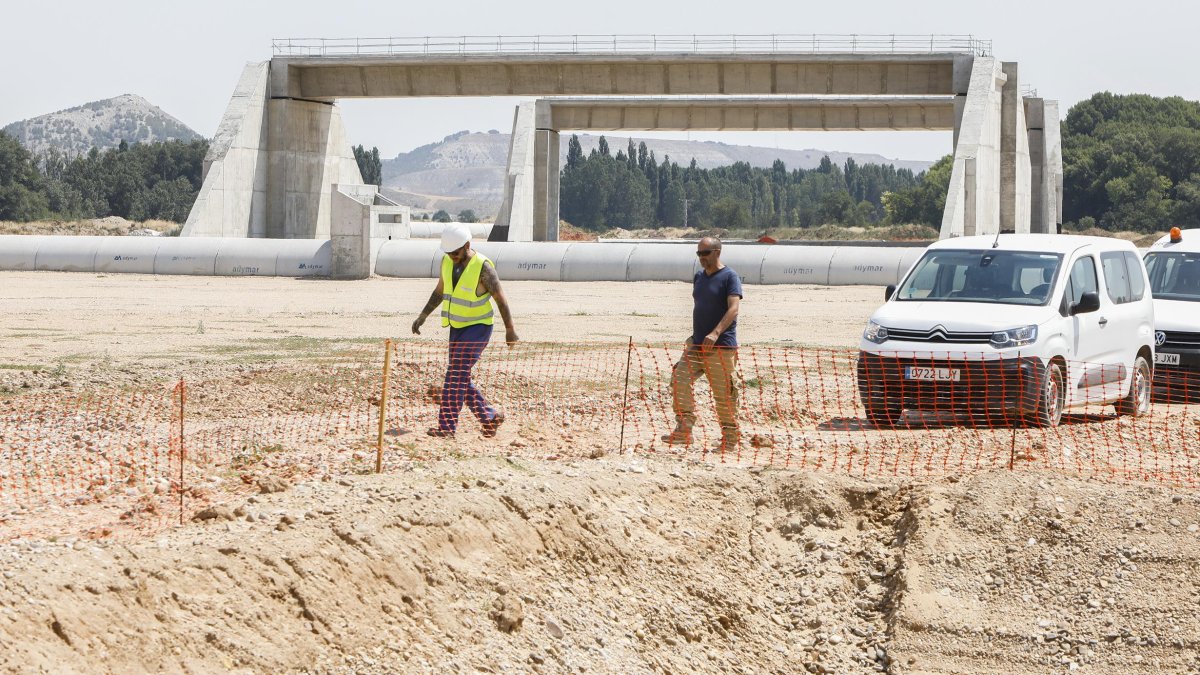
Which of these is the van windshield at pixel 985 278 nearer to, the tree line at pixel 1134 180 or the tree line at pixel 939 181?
the tree line at pixel 1134 180

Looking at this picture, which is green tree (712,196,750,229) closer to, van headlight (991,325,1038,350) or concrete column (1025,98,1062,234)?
concrete column (1025,98,1062,234)

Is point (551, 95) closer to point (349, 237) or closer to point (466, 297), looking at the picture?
point (349, 237)

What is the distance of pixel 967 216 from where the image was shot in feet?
148

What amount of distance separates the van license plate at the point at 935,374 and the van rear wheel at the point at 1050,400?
76 cm

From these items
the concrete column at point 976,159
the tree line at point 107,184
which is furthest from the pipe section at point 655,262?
the tree line at point 107,184

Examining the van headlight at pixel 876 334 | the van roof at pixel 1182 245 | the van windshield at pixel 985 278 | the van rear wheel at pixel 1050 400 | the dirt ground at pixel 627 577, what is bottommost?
the dirt ground at pixel 627 577

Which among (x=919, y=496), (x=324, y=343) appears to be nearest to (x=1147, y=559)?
(x=919, y=496)

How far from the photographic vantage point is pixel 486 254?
40250 mm

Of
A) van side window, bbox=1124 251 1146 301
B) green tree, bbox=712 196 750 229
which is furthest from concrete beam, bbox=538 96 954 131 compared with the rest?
green tree, bbox=712 196 750 229

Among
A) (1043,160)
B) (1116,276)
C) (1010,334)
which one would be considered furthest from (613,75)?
(1010,334)

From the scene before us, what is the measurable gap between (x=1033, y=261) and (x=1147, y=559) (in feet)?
17.5

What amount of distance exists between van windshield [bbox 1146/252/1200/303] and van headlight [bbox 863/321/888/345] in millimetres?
5318

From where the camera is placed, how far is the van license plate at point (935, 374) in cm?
1259

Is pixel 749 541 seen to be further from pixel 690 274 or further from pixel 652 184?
pixel 652 184
